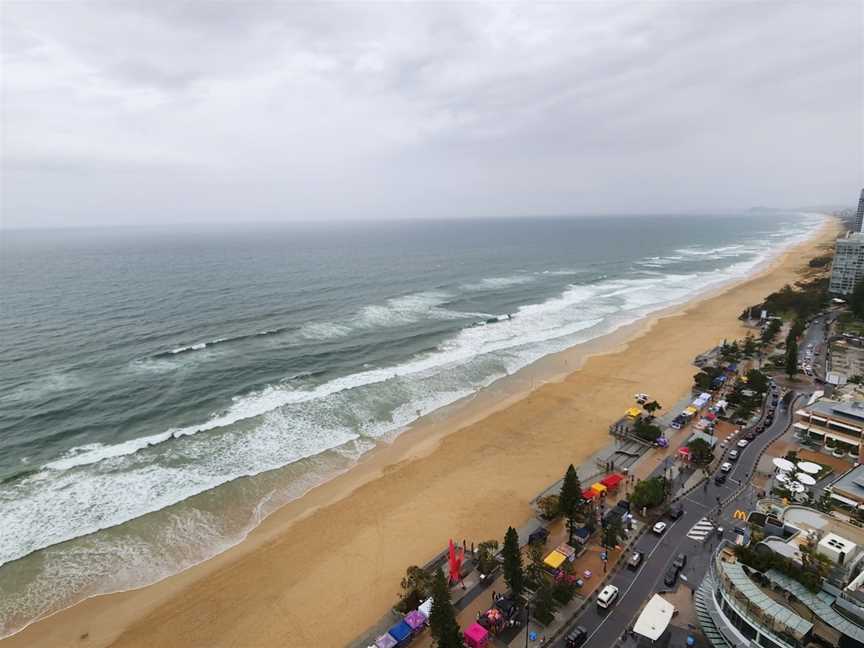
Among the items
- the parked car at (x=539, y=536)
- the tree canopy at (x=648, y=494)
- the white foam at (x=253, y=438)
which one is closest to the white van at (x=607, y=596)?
the parked car at (x=539, y=536)

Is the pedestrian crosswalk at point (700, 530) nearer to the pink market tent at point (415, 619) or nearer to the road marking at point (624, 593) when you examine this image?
the road marking at point (624, 593)

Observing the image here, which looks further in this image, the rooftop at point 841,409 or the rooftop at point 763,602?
the rooftop at point 841,409

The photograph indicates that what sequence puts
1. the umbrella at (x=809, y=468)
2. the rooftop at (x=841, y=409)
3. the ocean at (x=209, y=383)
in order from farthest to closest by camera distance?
the rooftop at (x=841, y=409), the ocean at (x=209, y=383), the umbrella at (x=809, y=468)

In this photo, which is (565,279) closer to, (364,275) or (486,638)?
(364,275)

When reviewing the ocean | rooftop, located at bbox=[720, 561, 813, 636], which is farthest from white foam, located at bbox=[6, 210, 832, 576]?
rooftop, located at bbox=[720, 561, 813, 636]

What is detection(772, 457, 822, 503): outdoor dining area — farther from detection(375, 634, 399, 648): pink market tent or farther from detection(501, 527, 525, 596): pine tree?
detection(375, 634, 399, 648): pink market tent

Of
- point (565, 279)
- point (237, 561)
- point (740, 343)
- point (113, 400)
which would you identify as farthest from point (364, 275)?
point (237, 561)

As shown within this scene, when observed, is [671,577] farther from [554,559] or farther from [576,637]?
[576,637]
